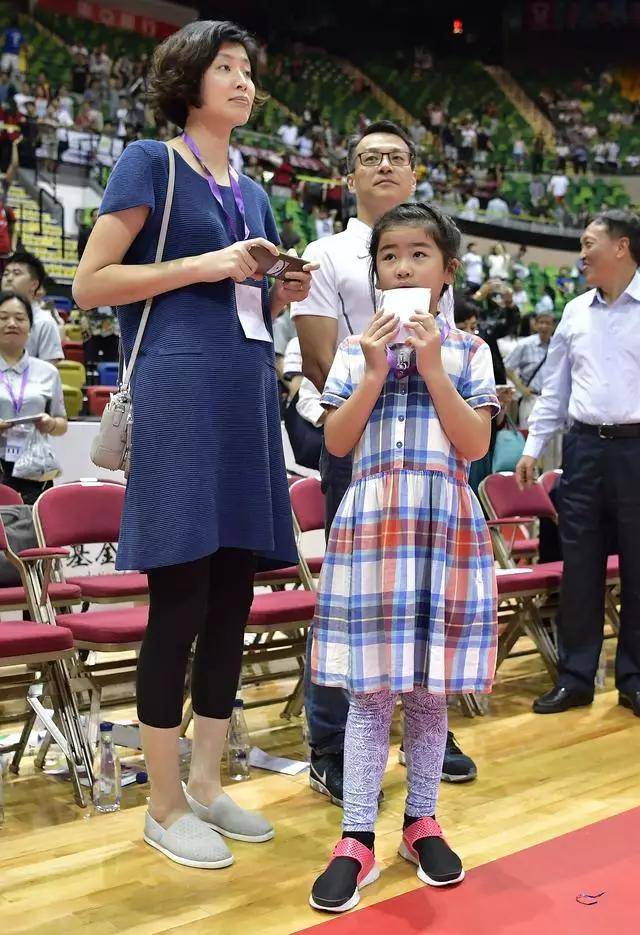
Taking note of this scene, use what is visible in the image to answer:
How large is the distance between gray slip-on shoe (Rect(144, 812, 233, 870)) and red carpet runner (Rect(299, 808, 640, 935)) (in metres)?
0.32

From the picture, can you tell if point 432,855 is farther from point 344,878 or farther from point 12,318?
point 12,318

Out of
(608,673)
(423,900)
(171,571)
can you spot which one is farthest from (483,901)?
(608,673)

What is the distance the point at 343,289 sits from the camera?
262cm

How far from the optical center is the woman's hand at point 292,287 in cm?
218

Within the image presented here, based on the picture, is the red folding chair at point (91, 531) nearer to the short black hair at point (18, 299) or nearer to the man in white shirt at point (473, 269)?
the short black hair at point (18, 299)

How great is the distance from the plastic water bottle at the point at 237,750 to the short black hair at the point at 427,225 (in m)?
1.44

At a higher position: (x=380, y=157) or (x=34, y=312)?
(x=380, y=157)

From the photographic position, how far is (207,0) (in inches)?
848

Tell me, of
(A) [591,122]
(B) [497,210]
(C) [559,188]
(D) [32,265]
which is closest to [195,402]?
(D) [32,265]

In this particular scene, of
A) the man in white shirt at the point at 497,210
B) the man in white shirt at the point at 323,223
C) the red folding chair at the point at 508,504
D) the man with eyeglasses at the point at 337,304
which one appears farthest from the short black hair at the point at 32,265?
the man in white shirt at the point at 497,210

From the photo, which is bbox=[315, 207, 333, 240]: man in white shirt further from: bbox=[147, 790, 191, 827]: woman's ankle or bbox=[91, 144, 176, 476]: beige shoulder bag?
bbox=[147, 790, 191, 827]: woman's ankle

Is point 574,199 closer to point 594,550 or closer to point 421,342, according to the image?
point 594,550

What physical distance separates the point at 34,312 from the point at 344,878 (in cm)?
369

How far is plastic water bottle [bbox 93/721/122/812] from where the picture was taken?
2.71 m
